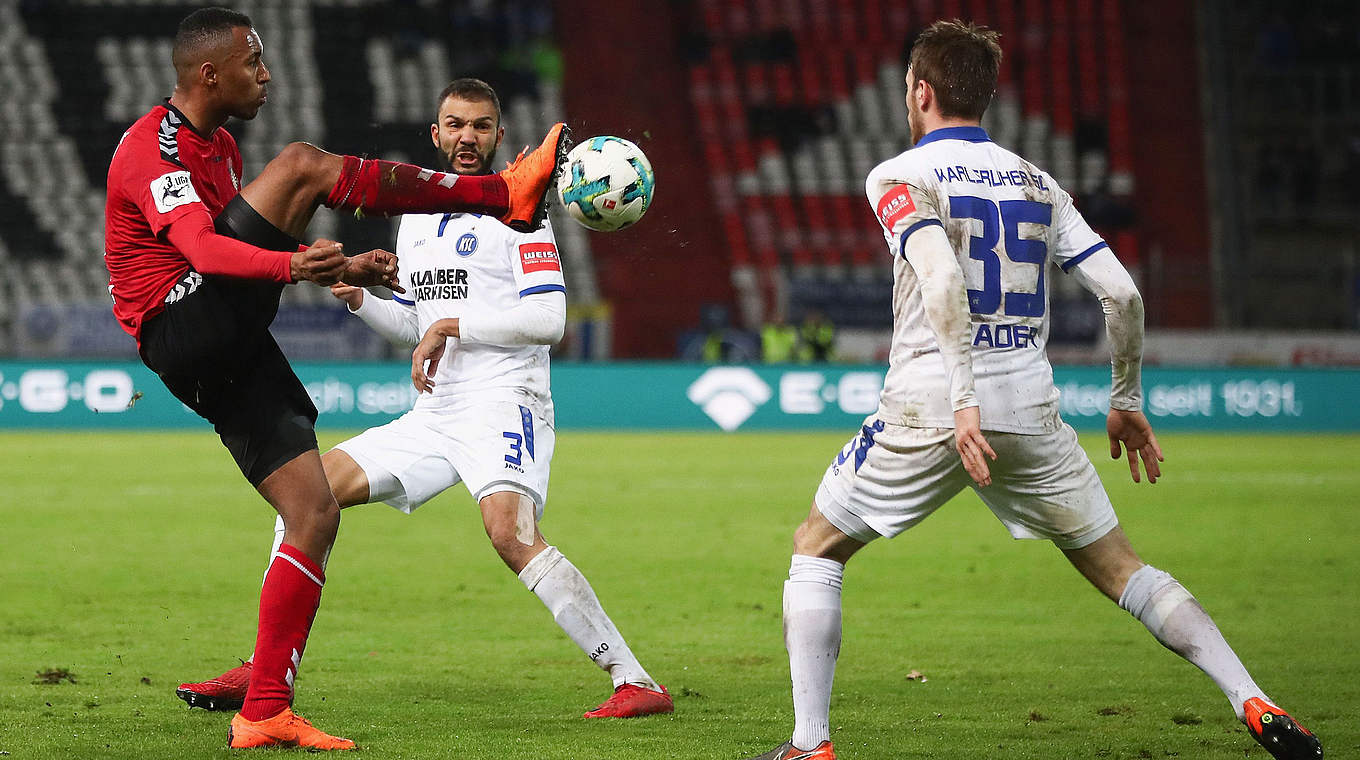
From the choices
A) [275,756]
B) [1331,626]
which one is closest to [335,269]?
[275,756]

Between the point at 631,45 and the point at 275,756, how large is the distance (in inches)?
955

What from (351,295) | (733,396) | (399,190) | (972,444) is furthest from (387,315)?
(733,396)

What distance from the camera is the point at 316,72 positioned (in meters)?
26.0

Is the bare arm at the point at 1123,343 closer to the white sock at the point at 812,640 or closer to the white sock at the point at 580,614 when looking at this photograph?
the white sock at the point at 812,640

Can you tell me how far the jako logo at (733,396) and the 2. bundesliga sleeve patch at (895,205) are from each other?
14.2m

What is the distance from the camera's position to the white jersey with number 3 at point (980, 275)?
3.95m

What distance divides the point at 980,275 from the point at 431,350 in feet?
6.24

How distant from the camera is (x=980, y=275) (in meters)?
3.99

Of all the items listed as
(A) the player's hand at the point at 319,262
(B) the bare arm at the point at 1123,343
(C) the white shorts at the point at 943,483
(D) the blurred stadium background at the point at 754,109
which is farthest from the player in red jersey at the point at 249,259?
(D) the blurred stadium background at the point at 754,109

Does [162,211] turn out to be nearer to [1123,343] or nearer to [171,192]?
[171,192]

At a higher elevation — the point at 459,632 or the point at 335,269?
the point at 335,269

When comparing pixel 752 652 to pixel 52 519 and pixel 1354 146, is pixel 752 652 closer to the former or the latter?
pixel 52 519

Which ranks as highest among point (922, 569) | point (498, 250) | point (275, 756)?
point (498, 250)

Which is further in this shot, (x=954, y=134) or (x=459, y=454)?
(x=459, y=454)
